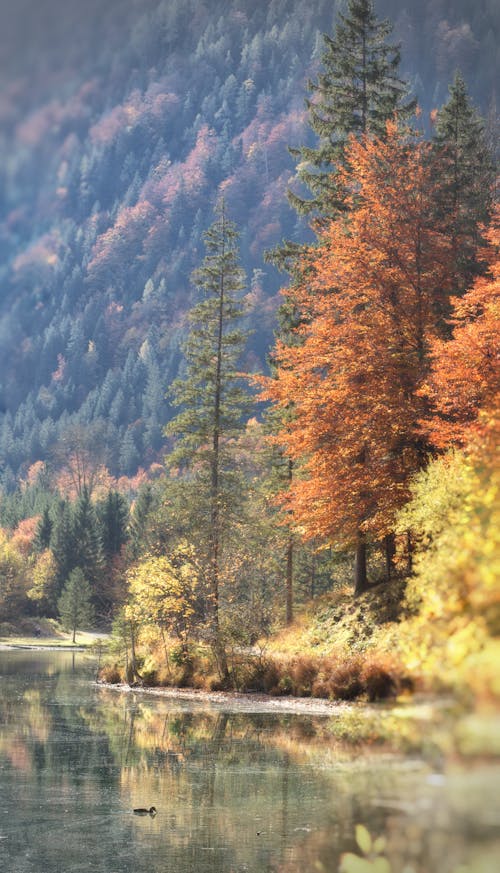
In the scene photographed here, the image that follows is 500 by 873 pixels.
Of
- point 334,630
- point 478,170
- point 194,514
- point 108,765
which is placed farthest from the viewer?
point 194,514

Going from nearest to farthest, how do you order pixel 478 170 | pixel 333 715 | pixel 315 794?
1. pixel 315 794
2. pixel 333 715
3. pixel 478 170

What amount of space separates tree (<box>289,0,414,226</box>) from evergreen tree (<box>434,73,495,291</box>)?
300 centimetres

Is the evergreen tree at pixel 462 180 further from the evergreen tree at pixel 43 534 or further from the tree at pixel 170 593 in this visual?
the evergreen tree at pixel 43 534

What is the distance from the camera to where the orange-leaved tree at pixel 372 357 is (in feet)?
99.0

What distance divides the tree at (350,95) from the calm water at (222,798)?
73.6 ft

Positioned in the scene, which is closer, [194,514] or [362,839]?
[362,839]

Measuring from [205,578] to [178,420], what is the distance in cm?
1266

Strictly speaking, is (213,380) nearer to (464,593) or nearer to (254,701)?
(254,701)

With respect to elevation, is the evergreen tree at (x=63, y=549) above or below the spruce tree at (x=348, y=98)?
below

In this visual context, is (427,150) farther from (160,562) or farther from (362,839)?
(362,839)

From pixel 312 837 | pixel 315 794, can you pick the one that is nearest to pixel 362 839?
pixel 312 837

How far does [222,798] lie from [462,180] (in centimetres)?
3052

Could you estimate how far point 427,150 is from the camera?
112ft

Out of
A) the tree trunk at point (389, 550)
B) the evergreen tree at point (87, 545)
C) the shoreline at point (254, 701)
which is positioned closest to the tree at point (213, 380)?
the shoreline at point (254, 701)
